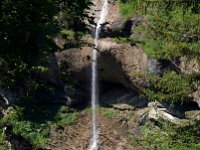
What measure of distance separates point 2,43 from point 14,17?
1.51 ft

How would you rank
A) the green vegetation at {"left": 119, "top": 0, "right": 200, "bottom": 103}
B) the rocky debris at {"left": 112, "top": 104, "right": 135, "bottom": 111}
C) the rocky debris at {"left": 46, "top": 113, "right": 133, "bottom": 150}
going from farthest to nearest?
the rocky debris at {"left": 112, "top": 104, "right": 135, "bottom": 111}, the rocky debris at {"left": 46, "top": 113, "right": 133, "bottom": 150}, the green vegetation at {"left": 119, "top": 0, "right": 200, "bottom": 103}

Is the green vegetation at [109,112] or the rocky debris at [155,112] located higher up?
the rocky debris at [155,112]

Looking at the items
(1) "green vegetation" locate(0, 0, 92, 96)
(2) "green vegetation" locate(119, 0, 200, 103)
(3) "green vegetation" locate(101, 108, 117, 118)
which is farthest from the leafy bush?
(3) "green vegetation" locate(101, 108, 117, 118)

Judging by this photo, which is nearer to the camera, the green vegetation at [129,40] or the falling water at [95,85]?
the falling water at [95,85]

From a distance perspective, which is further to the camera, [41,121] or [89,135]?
[41,121]

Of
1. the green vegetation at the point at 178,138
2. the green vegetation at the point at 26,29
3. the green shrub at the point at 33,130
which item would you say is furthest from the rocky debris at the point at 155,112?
the green vegetation at the point at 26,29

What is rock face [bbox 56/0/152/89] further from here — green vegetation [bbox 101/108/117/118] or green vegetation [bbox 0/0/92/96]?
green vegetation [bbox 0/0/92/96]

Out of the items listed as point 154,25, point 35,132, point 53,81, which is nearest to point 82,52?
point 53,81

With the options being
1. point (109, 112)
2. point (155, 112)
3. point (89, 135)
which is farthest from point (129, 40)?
point (89, 135)

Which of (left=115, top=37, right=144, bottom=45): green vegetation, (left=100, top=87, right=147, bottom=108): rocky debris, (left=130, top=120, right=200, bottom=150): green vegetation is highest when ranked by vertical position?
(left=115, top=37, right=144, bottom=45): green vegetation

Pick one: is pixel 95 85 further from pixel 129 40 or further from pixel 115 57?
pixel 129 40

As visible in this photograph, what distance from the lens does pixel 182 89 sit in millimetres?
9945

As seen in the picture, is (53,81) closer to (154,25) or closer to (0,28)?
(154,25)

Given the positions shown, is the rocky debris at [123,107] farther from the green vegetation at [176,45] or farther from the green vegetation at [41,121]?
the green vegetation at [176,45]
